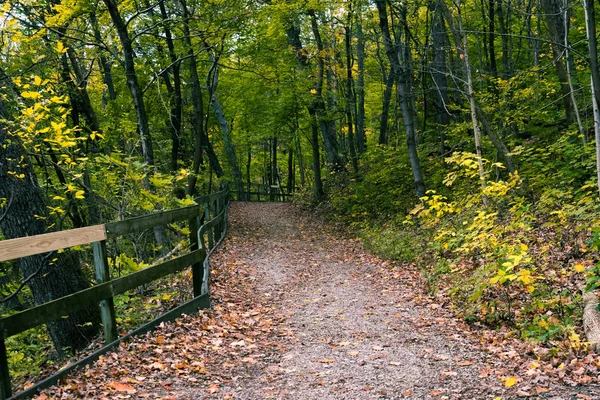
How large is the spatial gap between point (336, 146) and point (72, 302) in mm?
18755

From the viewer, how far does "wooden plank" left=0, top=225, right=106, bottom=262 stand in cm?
363

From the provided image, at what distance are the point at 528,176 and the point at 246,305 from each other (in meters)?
7.29

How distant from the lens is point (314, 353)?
211 inches

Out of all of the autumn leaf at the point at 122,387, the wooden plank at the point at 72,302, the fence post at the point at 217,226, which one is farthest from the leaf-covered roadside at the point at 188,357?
the fence post at the point at 217,226

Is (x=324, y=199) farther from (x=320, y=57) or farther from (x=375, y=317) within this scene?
(x=375, y=317)

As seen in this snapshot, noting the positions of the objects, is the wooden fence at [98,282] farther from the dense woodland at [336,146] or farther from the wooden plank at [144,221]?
the dense woodland at [336,146]

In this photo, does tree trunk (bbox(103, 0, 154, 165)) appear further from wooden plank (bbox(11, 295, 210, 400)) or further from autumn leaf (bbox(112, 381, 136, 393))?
autumn leaf (bbox(112, 381, 136, 393))

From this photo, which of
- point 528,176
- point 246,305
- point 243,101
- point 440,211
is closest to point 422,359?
point 246,305

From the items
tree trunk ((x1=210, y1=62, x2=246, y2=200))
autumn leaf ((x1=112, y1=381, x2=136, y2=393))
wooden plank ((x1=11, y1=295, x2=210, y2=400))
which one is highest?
tree trunk ((x1=210, y1=62, x2=246, y2=200))

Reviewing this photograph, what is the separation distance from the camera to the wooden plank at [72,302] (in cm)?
362

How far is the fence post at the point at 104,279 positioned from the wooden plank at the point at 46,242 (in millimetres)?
113

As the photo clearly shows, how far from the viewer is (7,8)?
730 cm

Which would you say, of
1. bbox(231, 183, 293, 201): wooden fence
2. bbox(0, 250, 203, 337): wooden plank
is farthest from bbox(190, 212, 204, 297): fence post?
bbox(231, 183, 293, 201): wooden fence

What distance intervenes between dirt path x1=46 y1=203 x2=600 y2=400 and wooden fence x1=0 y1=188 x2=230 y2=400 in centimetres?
19
